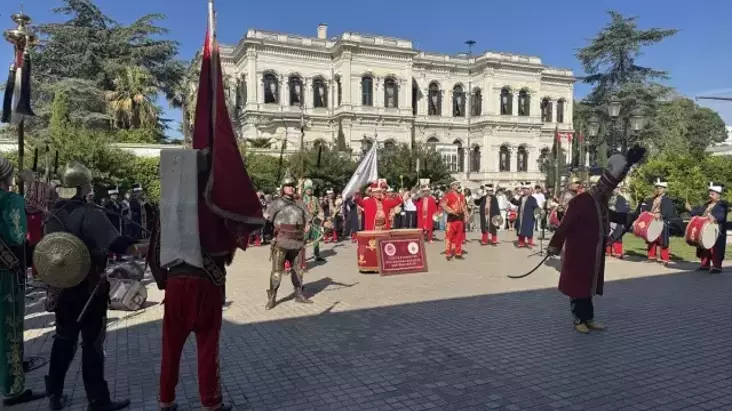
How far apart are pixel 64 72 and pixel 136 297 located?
113ft

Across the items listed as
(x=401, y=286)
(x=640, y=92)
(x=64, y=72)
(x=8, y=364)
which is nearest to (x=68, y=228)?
(x=8, y=364)

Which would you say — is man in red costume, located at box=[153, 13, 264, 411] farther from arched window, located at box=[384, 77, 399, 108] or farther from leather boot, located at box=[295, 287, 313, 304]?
arched window, located at box=[384, 77, 399, 108]

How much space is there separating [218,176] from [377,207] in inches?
399

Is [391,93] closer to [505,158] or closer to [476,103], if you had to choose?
[476,103]

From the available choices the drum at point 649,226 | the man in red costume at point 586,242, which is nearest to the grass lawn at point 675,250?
the drum at point 649,226

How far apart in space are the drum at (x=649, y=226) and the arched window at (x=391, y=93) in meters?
40.0

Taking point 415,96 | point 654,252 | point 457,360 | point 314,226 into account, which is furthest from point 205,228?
point 415,96

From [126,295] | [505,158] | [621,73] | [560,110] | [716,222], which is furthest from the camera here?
[560,110]

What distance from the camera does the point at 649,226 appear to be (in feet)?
40.0

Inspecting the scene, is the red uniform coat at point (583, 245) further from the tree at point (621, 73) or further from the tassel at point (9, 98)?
the tree at point (621, 73)

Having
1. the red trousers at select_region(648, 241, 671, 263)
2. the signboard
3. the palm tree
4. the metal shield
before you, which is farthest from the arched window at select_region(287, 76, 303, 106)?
the metal shield

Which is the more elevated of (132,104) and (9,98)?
(132,104)

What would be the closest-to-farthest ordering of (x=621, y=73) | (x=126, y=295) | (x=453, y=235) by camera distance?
(x=126, y=295)
(x=453, y=235)
(x=621, y=73)

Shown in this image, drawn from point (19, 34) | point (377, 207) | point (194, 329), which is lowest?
point (194, 329)
